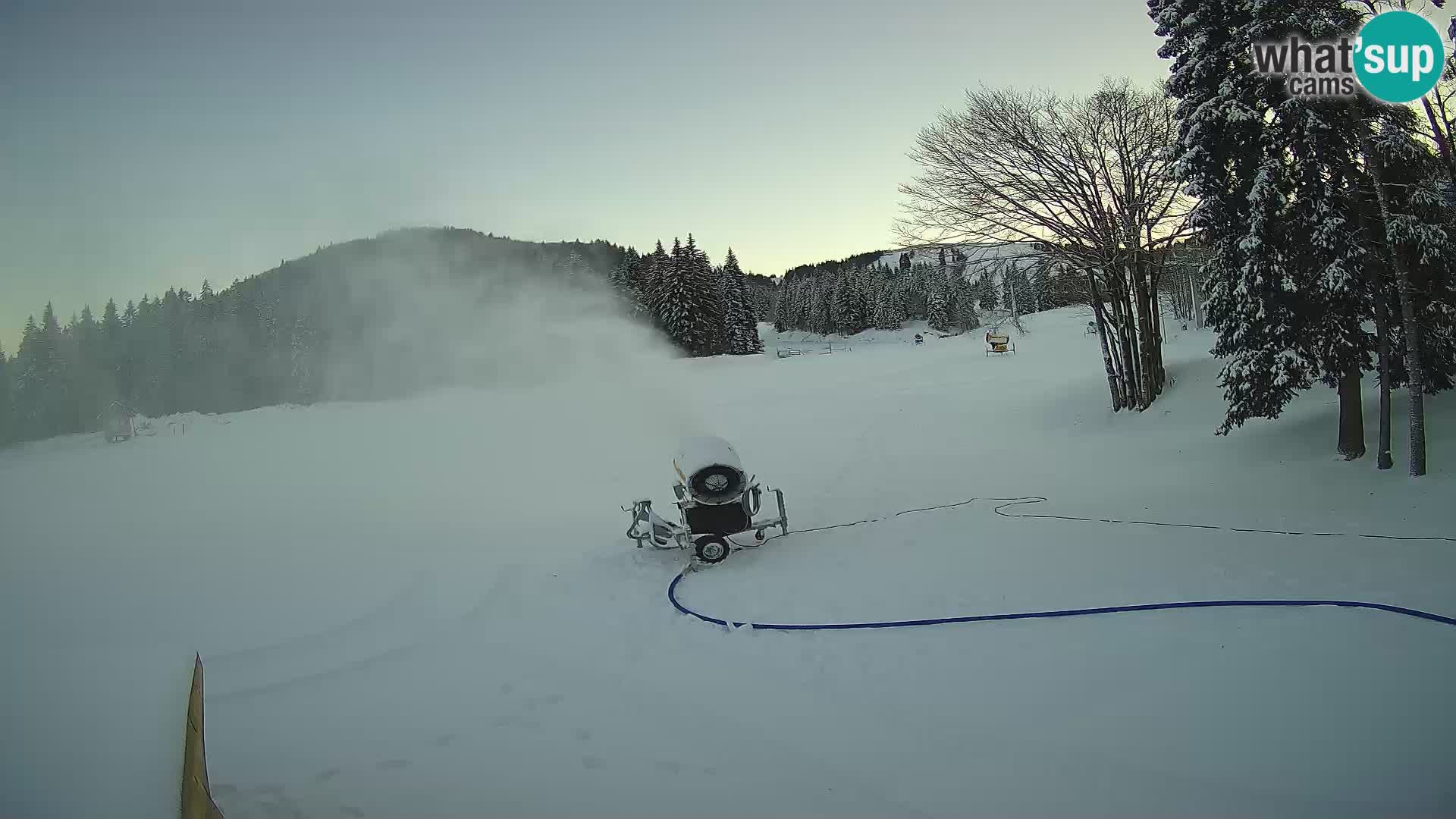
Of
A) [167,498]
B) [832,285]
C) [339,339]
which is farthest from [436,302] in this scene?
[832,285]

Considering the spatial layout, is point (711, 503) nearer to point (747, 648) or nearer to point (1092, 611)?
point (747, 648)

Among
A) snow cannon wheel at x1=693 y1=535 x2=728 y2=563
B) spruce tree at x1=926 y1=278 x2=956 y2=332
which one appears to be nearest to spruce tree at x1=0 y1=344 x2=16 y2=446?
snow cannon wheel at x1=693 y1=535 x2=728 y2=563

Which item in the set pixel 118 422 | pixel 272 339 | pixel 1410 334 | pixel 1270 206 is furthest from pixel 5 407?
pixel 272 339

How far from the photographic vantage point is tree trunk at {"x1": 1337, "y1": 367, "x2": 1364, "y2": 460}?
10055 millimetres

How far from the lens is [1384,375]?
9.60m

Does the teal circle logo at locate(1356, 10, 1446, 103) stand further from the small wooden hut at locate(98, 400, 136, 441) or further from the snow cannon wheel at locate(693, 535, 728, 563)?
the small wooden hut at locate(98, 400, 136, 441)

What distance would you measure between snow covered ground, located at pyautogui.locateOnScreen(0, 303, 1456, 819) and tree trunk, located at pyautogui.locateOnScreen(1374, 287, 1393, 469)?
35cm

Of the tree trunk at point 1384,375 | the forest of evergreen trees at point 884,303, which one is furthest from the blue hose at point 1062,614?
the forest of evergreen trees at point 884,303

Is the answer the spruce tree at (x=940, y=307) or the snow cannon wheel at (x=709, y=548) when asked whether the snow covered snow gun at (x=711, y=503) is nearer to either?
the snow cannon wheel at (x=709, y=548)

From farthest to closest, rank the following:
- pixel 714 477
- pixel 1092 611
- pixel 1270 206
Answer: pixel 1270 206
pixel 714 477
pixel 1092 611

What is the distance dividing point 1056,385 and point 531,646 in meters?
20.1

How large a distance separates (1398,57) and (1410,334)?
11.4 ft

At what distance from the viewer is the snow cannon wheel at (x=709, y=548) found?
8.51 meters

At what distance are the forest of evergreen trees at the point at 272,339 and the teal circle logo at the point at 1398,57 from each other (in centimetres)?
1459
